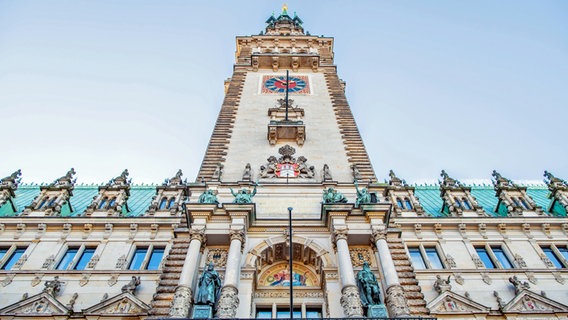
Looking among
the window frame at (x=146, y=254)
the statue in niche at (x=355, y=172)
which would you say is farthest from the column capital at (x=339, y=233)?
the window frame at (x=146, y=254)

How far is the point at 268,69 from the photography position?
33438mm

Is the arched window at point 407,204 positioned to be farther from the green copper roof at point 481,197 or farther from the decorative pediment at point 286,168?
the decorative pediment at point 286,168

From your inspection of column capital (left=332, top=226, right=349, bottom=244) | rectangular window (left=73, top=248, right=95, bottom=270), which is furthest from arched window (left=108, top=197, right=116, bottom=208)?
column capital (left=332, top=226, right=349, bottom=244)

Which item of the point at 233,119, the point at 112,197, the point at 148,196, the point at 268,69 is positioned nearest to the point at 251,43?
the point at 268,69

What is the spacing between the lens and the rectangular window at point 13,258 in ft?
61.2

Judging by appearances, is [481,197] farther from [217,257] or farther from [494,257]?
[217,257]

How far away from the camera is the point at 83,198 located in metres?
27.7

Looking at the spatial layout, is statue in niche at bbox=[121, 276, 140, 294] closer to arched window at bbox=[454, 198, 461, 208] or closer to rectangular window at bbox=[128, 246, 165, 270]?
rectangular window at bbox=[128, 246, 165, 270]

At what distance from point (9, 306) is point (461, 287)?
1711 centimetres

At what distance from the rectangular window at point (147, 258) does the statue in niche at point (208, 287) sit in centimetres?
555

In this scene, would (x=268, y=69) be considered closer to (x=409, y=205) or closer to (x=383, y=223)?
(x=409, y=205)

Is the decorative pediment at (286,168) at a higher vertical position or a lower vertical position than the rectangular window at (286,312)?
higher

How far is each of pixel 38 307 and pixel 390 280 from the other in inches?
503

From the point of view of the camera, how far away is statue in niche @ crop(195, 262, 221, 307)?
515 inches
